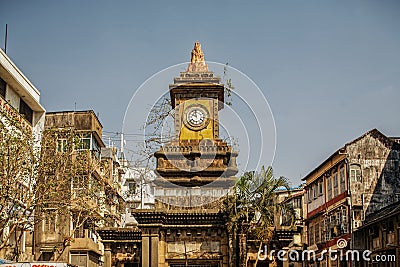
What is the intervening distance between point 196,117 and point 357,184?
1560 centimetres

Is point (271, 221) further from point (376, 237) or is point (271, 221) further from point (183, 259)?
point (376, 237)

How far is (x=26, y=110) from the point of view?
38594 millimetres

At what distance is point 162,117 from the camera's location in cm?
3491

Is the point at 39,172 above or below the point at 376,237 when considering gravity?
above

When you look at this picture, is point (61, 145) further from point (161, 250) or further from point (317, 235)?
point (317, 235)

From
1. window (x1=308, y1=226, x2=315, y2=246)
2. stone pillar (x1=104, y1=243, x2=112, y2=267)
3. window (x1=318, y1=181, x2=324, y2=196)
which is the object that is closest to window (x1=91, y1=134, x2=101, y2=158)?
stone pillar (x1=104, y1=243, x2=112, y2=267)

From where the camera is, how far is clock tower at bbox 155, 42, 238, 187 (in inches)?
1230

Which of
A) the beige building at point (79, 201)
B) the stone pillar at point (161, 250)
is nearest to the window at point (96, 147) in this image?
the beige building at point (79, 201)

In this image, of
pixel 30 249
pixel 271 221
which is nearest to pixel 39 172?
pixel 271 221

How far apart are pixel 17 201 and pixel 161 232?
7.18 m

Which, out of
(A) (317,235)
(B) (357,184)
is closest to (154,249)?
(B) (357,184)

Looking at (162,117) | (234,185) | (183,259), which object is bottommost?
(183,259)

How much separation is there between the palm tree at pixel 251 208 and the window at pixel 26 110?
52.3ft

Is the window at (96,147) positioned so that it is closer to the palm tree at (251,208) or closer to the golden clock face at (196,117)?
the golden clock face at (196,117)
